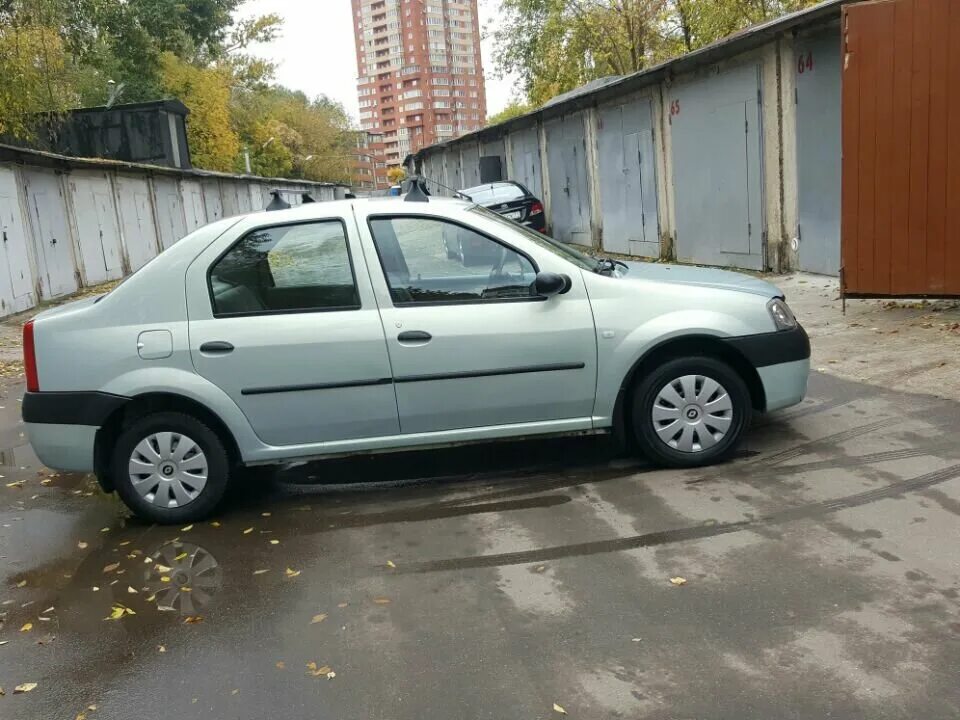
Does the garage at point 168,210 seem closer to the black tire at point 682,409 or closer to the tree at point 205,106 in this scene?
the tree at point 205,106

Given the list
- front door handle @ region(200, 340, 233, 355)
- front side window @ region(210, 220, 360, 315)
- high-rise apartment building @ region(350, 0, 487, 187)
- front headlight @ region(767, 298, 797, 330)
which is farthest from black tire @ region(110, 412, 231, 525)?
high-rise apartment building @ region(350, 0, 487, 187)

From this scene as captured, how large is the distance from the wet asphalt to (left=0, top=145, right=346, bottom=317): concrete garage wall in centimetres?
720

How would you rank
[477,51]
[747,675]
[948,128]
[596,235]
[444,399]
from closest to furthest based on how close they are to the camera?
[747,675] → [444,399] → [948,128] → [596,235] → [477,51]

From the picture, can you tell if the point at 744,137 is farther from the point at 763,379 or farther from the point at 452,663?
the point at 452,663

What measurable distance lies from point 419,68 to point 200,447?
151 metres

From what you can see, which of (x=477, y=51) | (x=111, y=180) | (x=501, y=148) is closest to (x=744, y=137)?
(x=501, y=148)

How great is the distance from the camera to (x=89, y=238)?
23.5 metres

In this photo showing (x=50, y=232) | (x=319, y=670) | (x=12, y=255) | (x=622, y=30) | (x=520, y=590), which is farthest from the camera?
(x=622, y=30)

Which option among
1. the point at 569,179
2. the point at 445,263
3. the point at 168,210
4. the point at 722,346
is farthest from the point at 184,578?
the point at 168,210

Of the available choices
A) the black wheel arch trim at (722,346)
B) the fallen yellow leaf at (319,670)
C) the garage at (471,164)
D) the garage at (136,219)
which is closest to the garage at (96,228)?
the garage at (136,219)

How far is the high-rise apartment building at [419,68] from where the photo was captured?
146 metres

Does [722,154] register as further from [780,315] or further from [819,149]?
[780,315]

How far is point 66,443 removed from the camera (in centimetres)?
516

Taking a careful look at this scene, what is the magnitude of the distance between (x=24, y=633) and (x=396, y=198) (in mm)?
3001
